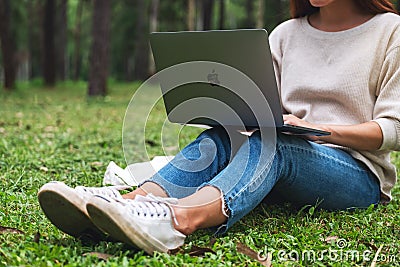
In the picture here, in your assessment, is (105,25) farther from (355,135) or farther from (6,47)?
(355,135)

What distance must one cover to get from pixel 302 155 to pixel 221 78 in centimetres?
38

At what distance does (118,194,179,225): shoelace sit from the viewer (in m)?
1.71

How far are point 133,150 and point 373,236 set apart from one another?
7.27 feet

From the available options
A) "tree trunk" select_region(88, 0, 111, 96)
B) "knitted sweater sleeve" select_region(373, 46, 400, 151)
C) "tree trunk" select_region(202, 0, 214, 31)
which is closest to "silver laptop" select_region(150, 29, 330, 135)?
"knitted sweater sleeve" select_region(373, 46, 400, 151)

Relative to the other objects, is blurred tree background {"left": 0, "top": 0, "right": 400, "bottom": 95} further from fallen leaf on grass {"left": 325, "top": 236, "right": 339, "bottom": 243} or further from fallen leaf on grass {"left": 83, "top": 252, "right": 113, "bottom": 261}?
fallen leaf on grass {"left": 83, "top": 252, "right": 113, "bottom": 261}

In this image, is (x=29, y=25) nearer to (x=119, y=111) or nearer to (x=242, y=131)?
(x=119, y=111)

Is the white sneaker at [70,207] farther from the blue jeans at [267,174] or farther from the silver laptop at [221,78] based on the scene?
the silver laptop at [221,78]

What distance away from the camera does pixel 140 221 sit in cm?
167

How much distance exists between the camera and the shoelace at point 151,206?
1.71 metres

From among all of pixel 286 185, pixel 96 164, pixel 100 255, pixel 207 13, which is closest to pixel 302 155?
pixel 286 185

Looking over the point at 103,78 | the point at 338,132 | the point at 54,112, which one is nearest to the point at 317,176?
the point at 338,132

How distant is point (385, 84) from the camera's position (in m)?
2.17

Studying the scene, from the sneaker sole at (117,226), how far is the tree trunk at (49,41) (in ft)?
34.4

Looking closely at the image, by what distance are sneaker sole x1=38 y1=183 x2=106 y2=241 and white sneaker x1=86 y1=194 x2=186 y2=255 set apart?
0.07m
